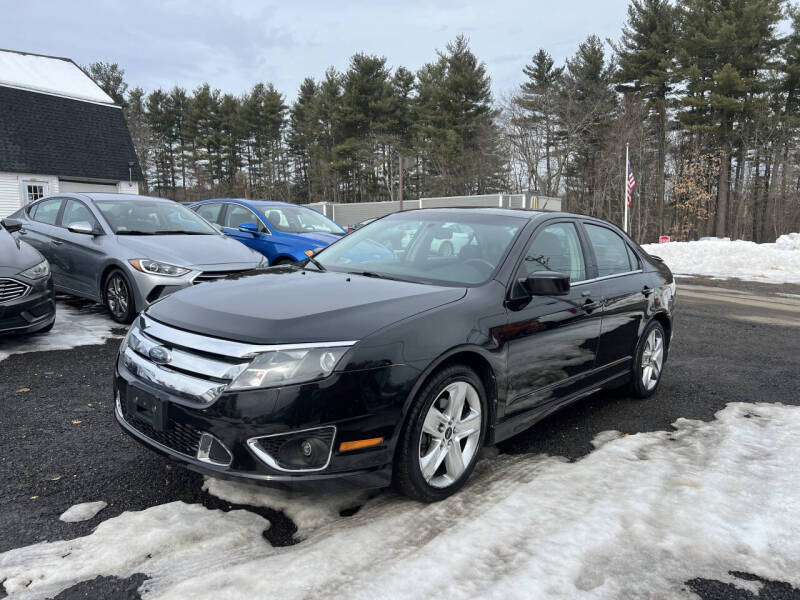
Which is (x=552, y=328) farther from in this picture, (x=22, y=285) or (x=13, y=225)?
(x=13, y=225)

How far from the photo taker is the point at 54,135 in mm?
26094

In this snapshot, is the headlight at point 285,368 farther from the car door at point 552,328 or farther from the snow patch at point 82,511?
the car door at point 552,328

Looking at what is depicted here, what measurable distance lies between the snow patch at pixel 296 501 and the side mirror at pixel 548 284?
147 centimetres

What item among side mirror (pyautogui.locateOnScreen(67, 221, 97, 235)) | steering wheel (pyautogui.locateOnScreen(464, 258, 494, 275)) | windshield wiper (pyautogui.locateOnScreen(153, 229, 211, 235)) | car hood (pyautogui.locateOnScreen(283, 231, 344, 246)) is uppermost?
side mirror (pyautogui.locateOnScreen(67, 221, 97, 235))

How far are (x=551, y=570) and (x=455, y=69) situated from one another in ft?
152

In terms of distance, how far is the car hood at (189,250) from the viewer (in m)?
6.46

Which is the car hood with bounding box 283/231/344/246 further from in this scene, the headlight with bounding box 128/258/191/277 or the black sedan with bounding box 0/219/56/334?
the black sedan with bounding box 0/219/56/334

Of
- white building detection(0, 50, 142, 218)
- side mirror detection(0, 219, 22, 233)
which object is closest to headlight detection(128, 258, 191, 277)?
side mirror detection(0, 219, 22, 233)

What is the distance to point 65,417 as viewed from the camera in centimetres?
402

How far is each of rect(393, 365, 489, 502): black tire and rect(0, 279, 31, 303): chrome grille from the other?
4507 millimetres

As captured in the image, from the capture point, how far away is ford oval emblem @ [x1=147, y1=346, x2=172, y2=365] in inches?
108

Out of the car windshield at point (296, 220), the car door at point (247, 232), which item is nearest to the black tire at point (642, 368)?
the car door at point (247, 232)

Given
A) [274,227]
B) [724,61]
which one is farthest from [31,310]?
[724,61]

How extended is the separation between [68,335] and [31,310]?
0.75 m
